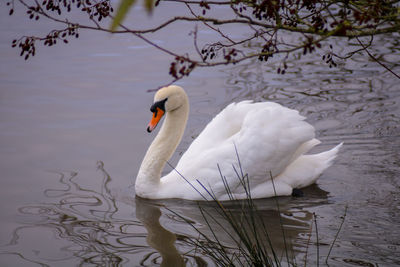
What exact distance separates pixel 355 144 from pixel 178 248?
3.10 metres

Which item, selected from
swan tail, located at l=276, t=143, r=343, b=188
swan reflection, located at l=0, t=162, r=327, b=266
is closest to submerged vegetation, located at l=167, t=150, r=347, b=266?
swan reflection, located at l=0, t=162, r=327, b=266

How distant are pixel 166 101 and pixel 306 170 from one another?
1.70 meters

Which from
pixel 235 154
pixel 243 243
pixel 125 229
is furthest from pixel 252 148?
pixel 125 229

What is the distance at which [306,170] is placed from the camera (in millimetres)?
6410

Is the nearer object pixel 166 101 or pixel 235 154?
pixel 235 154

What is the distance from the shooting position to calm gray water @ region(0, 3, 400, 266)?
16.9ft

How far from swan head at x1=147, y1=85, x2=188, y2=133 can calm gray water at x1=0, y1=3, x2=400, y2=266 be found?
91 centimetres

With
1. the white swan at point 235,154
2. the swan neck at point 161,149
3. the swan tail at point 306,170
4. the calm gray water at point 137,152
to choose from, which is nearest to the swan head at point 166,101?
the white swan at point 235,154

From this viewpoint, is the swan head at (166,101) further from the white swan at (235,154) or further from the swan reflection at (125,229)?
the swan reflection at (125,229)

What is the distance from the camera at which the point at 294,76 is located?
973cm


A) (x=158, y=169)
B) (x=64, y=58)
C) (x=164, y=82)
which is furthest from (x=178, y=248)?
(x=64, y=58)

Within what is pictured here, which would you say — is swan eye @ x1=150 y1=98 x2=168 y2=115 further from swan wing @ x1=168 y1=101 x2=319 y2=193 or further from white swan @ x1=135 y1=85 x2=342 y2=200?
swan wing @ x1=168 y1=101 x2=319 y2=193

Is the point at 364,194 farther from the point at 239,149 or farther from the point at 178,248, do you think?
the point at 178,248

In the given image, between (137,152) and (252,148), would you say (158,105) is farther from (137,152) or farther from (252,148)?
(137,152)
